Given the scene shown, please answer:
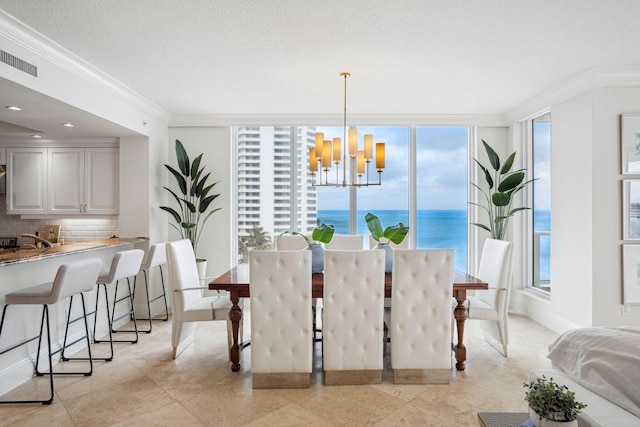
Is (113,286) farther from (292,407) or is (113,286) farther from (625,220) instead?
(625,220)

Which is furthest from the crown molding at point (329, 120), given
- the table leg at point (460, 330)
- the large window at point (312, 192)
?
the table leg at point (460, 330)

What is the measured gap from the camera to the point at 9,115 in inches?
147

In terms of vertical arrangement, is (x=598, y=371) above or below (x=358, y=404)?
above

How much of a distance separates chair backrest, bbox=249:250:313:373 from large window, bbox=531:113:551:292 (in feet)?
11.3

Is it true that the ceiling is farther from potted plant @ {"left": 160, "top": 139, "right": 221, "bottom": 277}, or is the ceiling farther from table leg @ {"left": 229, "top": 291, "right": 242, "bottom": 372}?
table leg @ {"left": 229, "top": 291, "right": 242, "bottom": 372}

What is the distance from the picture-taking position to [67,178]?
4926 millimetres

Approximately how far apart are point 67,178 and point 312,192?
320 centimetres

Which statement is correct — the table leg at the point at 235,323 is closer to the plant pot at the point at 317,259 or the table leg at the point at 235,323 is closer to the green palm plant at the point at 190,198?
the plant pot at the point at 317,259

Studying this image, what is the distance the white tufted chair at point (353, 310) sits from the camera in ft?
9.32

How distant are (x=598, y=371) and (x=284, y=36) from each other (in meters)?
2.83

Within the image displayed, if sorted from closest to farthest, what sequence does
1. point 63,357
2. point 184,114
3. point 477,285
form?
1. point 477,285
2. point 63,357
3. point 184,114

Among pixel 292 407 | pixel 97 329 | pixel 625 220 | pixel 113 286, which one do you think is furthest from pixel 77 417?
pixel 625 220

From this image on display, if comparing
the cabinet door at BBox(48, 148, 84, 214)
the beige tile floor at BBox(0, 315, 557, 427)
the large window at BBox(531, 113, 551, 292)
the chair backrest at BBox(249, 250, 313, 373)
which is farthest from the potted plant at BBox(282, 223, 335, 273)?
the cabinet door at BBox(48, 148, 84, 214)

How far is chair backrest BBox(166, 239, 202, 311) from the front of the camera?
3395 mm
